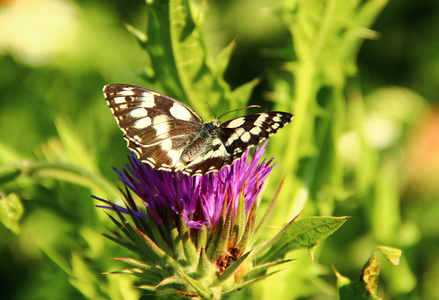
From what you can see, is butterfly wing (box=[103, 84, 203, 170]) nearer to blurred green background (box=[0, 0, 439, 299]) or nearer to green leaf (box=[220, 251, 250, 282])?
blurred green background (box=[0, 0, 439, 299])

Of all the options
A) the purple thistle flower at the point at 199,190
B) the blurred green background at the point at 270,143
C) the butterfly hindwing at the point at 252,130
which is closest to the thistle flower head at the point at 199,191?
the purple thistle flower at the point at 199,190

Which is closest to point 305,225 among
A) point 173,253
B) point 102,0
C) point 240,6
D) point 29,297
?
point 173,253

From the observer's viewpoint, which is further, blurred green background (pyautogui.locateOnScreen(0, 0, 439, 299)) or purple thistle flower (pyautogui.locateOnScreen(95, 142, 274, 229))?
blurred green background (pyautogui.locateOnScreen(0, 0, 439, 299))

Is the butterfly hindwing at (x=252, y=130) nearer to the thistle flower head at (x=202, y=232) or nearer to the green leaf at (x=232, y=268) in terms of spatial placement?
the thistle flower head at (x=202, y=232)

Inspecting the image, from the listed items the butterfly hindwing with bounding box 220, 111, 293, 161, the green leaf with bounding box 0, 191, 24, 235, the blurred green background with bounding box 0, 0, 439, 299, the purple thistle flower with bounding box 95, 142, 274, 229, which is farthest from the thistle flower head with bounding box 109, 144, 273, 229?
Result: the green leaf with bounding box 0, 191, 24, 235

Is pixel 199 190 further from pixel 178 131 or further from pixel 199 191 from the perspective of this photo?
pixel 178 131

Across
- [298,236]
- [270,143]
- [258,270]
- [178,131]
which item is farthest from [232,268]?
[270,143]
